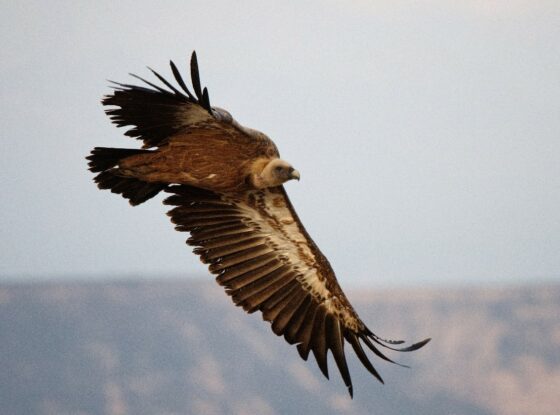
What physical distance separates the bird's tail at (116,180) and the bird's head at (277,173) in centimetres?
119

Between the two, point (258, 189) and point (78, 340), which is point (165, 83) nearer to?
point (258, 189)

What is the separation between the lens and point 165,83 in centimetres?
897

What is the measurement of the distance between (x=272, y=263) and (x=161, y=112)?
2215 mm

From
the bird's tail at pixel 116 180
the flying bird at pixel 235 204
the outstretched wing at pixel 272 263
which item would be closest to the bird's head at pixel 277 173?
the flying bird at pixel 235 204

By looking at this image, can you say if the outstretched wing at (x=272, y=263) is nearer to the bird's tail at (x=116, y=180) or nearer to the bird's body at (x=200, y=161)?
the bird's tail at (x=116, y=180)

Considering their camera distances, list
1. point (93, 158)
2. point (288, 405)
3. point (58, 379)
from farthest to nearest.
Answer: point (288, 405), point (58, 379), point (93, 158)

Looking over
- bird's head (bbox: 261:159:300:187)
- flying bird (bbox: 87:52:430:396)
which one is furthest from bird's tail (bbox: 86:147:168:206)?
bird's head (bbox: 261:159:300:187)

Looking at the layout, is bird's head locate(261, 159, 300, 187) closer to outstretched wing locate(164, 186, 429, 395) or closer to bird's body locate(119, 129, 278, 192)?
bird's body locate(119, 129, 278, 192)

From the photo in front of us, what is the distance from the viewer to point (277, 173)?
9.50 meters

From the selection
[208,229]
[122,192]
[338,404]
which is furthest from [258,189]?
[338,404]

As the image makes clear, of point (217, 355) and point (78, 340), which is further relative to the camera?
point (217, 355)

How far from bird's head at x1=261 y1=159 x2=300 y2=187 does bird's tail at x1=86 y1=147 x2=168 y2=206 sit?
3.91 ft

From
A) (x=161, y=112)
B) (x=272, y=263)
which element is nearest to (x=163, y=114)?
(x=161, y=112)

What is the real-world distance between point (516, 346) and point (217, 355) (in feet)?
69.5
